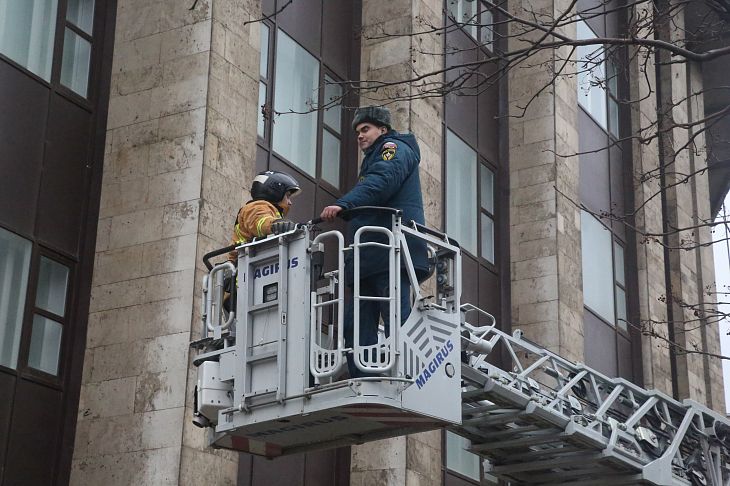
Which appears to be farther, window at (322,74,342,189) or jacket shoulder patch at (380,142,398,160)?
window at (322,74,342,189)

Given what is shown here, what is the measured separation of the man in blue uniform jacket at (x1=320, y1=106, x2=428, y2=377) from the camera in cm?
989

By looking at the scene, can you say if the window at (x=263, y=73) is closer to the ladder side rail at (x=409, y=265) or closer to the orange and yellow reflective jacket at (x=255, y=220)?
the orange and yellow reflective jacket at (x=255, y=220)

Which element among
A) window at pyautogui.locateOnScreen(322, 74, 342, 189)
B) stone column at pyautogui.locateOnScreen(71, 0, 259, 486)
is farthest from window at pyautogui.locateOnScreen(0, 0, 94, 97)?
window at pyautogui.locateOnScreen(322, 74, 342, 189)

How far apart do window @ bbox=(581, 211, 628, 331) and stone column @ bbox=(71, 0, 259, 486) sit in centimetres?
1153

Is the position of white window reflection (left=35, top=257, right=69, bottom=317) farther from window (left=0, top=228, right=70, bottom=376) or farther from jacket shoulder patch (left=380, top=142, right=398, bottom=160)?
jacket shoulder patch (left=380, top=142, right=398, bottom=160)

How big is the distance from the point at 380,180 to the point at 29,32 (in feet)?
22.8

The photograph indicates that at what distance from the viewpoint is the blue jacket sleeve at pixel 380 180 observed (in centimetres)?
990

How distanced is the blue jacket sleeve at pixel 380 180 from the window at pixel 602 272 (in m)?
15.6

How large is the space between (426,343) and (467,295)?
11922mm

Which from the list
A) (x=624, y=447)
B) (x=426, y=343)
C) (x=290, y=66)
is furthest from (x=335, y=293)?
(x=290, y=66)

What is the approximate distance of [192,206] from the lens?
14.6 metres

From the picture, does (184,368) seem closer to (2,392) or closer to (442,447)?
(2,392)

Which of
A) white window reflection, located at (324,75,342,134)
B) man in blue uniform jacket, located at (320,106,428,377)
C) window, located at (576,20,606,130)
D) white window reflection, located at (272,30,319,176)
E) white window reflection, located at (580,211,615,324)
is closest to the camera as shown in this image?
man in blue uniform jacket, located at (320,106,428,377)

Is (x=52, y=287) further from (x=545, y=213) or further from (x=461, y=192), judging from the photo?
(x=545, y=213)
